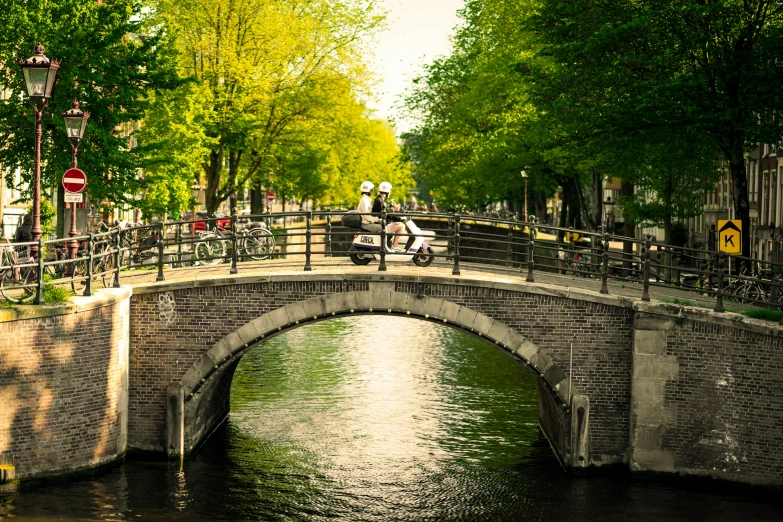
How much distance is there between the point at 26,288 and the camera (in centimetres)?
1742

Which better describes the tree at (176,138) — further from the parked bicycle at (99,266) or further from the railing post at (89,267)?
the railing post at (89,267)

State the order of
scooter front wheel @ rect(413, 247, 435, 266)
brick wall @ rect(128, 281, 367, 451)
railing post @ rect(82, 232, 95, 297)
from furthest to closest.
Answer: scooter front wheel @ rect(413, 247, 435, 266) < brick wall @ rect(128, 281, 367, 451) < railing post @ rect(82, 232, 95, 297)

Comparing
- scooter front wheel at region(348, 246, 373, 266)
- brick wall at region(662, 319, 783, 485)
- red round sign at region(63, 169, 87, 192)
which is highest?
red round sign at region(63, 169, 87, 192)

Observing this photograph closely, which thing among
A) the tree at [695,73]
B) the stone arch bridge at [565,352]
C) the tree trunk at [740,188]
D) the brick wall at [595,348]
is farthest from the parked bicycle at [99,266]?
the tree trunk at [740,188]

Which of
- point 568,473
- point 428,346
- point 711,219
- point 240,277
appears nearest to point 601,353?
point 568,473

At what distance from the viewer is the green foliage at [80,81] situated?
26703 millimetres

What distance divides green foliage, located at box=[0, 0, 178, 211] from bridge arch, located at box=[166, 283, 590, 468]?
9.37 meters

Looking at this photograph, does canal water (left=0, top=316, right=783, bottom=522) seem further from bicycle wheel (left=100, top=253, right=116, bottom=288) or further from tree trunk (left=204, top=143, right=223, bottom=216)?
tree trunk (left=204, top=143, right=223, bottom=216)

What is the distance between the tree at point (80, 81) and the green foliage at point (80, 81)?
0.02m

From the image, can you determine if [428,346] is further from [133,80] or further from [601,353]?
[601,353]

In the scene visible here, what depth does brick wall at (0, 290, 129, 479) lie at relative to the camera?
55.2ft

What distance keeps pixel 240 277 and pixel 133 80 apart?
10840 mm

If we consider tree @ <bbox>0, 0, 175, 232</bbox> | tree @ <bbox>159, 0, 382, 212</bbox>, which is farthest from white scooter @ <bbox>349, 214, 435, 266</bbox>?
tree @ <bbox>159, 0, 382, 212</bbox>

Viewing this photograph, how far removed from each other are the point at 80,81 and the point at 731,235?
1476 cm
